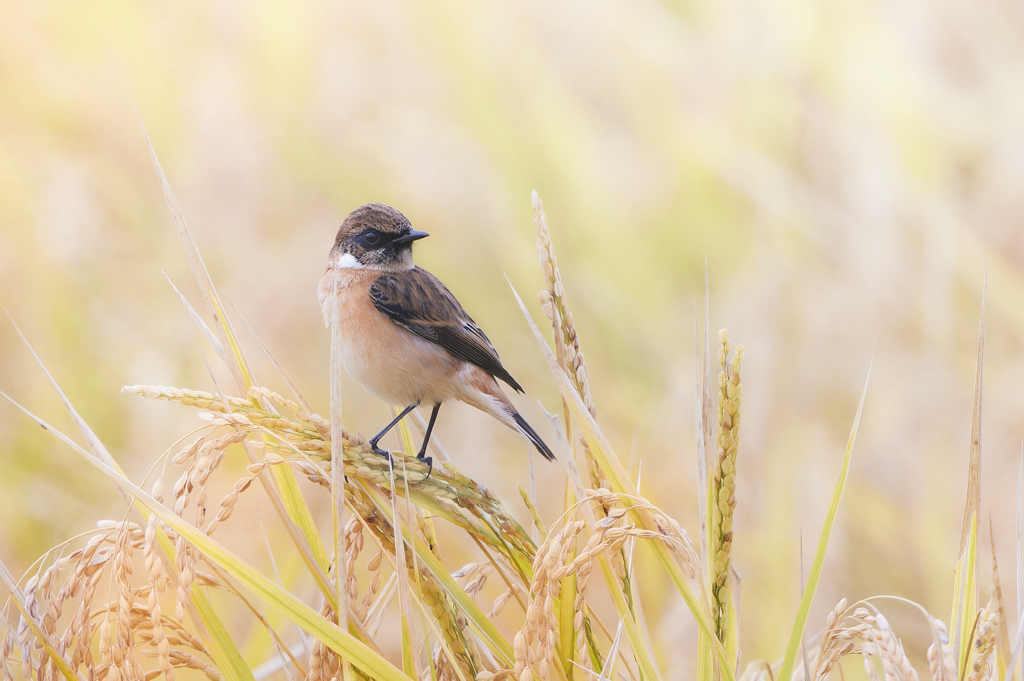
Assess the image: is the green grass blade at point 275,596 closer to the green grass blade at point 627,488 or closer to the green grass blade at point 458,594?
the green grass blade at point 458,594

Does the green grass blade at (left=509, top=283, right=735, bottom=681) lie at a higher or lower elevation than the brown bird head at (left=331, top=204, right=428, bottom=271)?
lower

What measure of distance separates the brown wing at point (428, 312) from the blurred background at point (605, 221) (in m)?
1.16

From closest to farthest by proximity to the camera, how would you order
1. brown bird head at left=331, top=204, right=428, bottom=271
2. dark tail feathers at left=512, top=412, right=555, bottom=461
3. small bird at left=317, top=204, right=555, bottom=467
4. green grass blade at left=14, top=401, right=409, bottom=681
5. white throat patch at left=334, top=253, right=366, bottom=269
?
1. green grass blade at left=14, top=401, right=409, bottom=681
2. dark tail feathers at left=512, top=412, right=555, bottom=461
3. small bird at left=317, top=204, right=555, bottom=467
4. brown bird head at left=331, top=204, right=428, bottom=271
5. white throat patch at left=334, top=253, right=366, bottom=269

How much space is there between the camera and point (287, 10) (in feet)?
14.9

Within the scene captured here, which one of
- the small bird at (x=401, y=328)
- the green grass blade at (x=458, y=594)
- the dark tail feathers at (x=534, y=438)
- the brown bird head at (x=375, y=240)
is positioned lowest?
the green grass blade at (x=458, y=594)

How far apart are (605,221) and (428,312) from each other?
7.06 feet

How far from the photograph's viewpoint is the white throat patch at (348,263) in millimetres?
2492

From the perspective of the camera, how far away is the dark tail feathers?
1.85 meters

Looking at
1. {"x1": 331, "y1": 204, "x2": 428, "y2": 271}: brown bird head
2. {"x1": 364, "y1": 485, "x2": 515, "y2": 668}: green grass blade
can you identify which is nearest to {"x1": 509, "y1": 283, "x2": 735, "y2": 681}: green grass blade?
{"x1": 364, "y1": 485, "x2": 515, "y2": 668}: green grass blade

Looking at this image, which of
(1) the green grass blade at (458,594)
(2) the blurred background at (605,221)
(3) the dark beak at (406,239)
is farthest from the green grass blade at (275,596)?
(2) the blurred background at (605,221)

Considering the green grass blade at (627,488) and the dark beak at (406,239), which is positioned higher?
the dark beak at (406,239)

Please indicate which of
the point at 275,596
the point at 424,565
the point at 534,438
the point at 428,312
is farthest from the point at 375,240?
the point at 275,596

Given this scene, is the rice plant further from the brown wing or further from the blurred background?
the blurred background

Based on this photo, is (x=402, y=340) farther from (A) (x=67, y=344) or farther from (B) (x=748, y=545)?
(A) (x=67, y=344)
